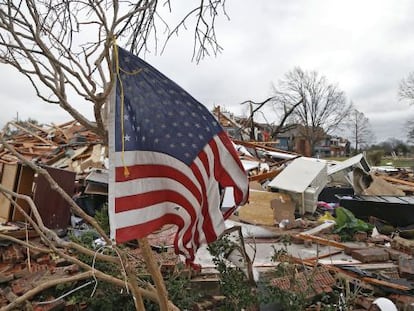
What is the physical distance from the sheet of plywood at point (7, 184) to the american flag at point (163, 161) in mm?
4844

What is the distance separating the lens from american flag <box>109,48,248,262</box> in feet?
7.20

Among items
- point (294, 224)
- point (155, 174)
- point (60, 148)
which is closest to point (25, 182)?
point (60, 148)

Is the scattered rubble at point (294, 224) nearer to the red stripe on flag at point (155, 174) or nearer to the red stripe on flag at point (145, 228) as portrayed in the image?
the red stripe on flag at point (145, 228)

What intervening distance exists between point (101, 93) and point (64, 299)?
8.77 ft

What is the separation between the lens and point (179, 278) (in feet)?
13.4

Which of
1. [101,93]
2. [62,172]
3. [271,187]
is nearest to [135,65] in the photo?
[101,93]

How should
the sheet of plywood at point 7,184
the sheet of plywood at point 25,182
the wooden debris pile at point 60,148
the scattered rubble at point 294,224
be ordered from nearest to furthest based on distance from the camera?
the scattered rubble at point 294,224, the sheet of plywood at point 7,184, the sheet of plywood at point 25,182, the wooden debris pile at point 60,148

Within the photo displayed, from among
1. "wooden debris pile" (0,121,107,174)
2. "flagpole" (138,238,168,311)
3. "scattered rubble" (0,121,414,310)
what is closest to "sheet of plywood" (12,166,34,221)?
"scattered rubble" (0,121,414,310)

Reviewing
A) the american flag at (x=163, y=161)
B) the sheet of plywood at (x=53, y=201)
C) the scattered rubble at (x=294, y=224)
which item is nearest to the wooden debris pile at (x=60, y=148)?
the scattered rubble at (x=294, y=224)

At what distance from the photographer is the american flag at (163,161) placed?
219 centimetres

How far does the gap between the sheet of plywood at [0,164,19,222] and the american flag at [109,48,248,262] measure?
15.9ft

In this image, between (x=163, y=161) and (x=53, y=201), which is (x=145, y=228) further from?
(x=53, y=201)

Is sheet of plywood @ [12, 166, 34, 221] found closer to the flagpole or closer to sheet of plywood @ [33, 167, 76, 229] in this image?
sheet of plywood @ [33, 167, 76, 229]

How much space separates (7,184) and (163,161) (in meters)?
5.41
